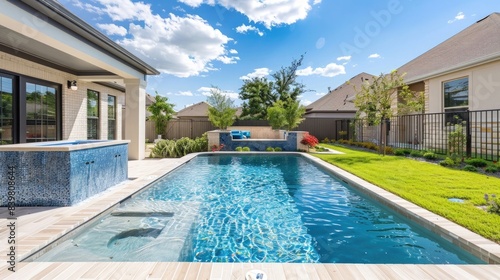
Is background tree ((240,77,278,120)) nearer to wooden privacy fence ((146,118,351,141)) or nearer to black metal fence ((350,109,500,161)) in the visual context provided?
wooden privacy fence ((146,118,351,141))

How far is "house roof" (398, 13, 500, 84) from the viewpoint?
9.31m

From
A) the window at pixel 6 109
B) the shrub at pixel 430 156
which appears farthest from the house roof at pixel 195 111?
the shrub at pixel 430 156

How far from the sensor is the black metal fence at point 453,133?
8.94m

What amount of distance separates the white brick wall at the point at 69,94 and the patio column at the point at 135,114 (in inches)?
70.8

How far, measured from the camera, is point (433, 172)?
7.36 m

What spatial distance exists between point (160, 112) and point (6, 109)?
13.3 metres

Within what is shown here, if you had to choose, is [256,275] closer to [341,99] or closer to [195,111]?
[341,99]

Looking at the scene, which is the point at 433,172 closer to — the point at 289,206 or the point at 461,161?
the point at 461,161

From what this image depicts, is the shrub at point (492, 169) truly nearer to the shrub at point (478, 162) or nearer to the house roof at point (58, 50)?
the shrub at point (478, 162)

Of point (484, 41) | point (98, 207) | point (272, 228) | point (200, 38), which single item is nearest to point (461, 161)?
point (484, 41)

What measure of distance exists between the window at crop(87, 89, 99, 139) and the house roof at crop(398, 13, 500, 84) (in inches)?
574

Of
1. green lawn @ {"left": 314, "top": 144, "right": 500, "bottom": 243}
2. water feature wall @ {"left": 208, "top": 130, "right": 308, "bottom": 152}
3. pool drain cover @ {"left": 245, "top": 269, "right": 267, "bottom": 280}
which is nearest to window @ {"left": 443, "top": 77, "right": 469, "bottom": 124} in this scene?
green lawn @ {"left": 314, "top": 144, "right": 500, "bottom": 243}

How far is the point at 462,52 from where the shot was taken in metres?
10.9

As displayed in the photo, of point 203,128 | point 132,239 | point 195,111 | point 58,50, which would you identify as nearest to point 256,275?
point 132,239
